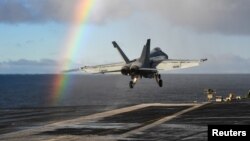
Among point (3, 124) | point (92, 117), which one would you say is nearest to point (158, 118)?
point (92, 117)

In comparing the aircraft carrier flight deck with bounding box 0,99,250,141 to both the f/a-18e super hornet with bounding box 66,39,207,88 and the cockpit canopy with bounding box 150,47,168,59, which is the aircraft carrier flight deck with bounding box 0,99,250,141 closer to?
the f/a-18e super hornet with bounding box 66,39,207,88

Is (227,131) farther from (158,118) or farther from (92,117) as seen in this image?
(92,117)

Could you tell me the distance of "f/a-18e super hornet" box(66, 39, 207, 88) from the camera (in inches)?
2004

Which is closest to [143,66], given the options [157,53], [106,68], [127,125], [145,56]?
[145,56]

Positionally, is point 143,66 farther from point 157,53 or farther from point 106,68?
point 157,53

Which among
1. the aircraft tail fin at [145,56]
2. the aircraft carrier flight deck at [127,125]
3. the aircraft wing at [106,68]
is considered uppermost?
the aircraft tail fin at [145,56]

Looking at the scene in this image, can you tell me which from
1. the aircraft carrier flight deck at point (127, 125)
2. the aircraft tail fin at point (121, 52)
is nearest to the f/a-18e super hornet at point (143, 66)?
the aircraft tail fin at point (121, 52)

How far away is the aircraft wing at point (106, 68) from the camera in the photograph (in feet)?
173

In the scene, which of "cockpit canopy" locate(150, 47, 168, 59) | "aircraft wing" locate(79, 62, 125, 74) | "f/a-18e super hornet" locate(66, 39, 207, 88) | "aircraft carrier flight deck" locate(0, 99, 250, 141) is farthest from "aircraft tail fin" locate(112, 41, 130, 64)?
"aircraft carrier flight deck" locate(0, 99, 250, 141)

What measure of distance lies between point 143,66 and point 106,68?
204 inches

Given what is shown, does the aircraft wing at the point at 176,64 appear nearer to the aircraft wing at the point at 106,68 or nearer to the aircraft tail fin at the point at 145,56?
the aircraft tail fin at the point at 145,56

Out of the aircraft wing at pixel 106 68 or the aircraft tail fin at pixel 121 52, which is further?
the aircraft tail fin at pixel 121 52

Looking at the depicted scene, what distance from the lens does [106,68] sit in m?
54.0

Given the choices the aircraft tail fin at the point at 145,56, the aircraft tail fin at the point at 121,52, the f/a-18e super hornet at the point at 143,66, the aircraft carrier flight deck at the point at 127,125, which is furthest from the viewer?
the aircraft tail fin at the point at 121,52
